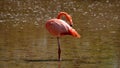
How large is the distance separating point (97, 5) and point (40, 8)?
112 inches

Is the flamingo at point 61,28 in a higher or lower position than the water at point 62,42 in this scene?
higher

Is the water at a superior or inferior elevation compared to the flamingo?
inferior

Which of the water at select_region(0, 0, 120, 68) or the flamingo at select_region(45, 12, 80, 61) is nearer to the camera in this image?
the water at select_region(0, 0, 120, 68)

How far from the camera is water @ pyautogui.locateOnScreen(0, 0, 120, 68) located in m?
9.80

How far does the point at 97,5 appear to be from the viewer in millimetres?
24812

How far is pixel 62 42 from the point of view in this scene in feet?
41.0

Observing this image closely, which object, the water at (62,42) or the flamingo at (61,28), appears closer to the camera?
the water at (62,42)

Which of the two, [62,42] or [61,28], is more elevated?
[61,28]

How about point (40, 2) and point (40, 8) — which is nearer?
point (40, 8)

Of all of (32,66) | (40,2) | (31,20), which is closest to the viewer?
(32,66)

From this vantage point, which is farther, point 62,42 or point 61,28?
point 62,42

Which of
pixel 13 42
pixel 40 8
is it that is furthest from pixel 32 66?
pixel 40 8

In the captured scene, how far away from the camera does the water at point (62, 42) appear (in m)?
9.80

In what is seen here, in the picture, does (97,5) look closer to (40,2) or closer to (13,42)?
(40,2)
